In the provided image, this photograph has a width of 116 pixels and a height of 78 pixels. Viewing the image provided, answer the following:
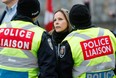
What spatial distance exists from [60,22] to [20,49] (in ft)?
3.70

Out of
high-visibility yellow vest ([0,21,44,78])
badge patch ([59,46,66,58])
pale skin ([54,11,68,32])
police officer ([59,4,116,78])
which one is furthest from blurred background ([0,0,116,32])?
high-visibility yellow vest ([0,21,44,78])

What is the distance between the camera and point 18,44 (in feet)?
16.5

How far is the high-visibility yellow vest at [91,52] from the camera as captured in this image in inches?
209

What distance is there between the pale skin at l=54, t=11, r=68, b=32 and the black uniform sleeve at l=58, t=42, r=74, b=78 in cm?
71

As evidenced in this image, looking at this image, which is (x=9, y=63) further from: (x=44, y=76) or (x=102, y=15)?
(x=102, y=15)

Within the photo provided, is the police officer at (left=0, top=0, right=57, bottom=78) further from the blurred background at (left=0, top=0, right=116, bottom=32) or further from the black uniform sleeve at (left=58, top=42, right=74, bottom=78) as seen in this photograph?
the blurred background at (left=0, top=0, right=116, bottom=32)

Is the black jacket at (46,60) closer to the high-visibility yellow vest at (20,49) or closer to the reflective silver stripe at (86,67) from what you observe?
the high-visibility yellow vest at (20,49)

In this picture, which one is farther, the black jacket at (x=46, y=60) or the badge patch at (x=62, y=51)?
the badge patch at (x=62, y=51)

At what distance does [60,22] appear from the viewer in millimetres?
6035

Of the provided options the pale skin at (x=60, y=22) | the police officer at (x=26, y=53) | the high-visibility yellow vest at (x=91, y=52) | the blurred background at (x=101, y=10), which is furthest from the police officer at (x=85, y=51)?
the blurred background at (x=101, y=10)

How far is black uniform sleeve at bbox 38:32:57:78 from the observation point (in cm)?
497

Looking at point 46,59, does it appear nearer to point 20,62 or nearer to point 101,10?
point 20,62

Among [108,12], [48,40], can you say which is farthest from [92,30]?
[108,12]

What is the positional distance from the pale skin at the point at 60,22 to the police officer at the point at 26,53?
918mm
